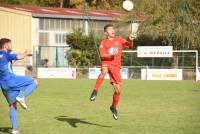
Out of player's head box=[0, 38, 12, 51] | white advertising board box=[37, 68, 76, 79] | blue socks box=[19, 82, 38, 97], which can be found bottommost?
white advertising board box=[37, 68, 76, 79]

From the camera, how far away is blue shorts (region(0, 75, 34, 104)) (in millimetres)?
11703

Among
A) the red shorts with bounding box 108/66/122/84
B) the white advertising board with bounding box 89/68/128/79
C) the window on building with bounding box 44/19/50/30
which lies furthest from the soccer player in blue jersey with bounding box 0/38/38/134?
the window on building with bounding box 44/19/50/30

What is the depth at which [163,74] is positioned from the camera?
42.3m

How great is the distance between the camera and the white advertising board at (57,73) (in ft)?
146

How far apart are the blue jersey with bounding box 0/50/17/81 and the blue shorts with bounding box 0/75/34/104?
0.34 ft

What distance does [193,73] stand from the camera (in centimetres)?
4306

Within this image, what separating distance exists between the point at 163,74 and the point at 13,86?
31.3 meters

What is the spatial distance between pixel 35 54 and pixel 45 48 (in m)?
1.88

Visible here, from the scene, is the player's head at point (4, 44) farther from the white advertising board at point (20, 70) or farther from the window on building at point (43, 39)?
the window on building at point (43, 39)

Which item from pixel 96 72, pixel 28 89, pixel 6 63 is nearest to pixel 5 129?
pixel 28 89

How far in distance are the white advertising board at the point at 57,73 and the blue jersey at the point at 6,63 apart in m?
32.7

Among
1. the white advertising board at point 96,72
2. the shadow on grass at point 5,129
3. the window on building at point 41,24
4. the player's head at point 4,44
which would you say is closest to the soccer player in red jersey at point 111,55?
the shadow on grass at point 5,129

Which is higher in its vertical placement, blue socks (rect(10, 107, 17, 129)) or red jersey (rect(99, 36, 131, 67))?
red jersey (rect(99, 36, 131, 67))

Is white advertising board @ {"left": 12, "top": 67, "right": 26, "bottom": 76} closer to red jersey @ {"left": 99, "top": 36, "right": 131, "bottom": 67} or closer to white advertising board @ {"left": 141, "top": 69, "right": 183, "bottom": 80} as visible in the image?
white advertising board @ {"left": 141, "top": 69, "right": 183, "bottom": 80}
